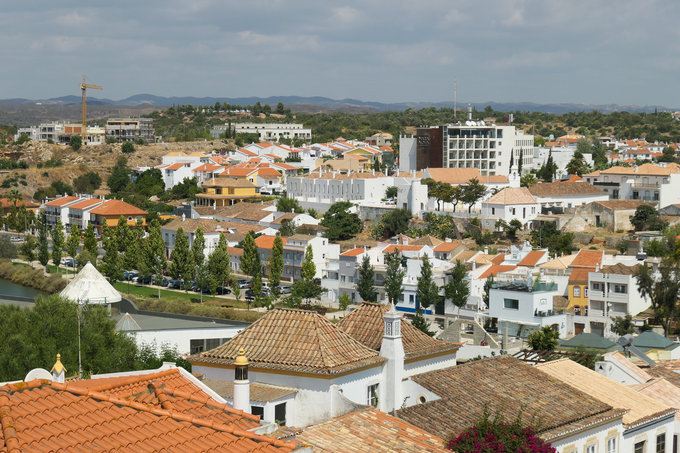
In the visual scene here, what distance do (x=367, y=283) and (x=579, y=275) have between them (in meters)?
10.5

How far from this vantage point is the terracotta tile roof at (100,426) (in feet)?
24.6

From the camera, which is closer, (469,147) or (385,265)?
(385,265)

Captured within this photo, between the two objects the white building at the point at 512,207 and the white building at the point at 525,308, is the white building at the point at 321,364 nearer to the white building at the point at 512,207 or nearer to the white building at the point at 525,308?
the white building at the point at 525,308

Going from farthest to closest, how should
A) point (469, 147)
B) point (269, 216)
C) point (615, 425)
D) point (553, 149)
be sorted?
point (553, 149), point (469, 147), point (269, 216), point (615, 425)

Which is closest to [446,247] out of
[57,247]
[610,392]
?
[57,247]

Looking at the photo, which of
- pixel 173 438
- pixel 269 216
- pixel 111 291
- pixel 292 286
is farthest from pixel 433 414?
pixel 269 216

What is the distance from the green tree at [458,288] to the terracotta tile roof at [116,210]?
115 ft

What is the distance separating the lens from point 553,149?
8962 centimetres

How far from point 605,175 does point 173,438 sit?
66.0 metres

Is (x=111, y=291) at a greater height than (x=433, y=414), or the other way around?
(x=433, y=414)

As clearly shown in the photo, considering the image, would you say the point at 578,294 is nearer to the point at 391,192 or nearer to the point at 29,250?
the point at 391,192

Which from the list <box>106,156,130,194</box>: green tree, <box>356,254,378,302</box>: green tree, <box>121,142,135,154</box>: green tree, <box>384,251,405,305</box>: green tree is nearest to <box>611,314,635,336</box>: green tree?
<box>384,251,405,305</box>: green tree

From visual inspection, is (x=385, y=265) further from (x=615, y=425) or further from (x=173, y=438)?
(x=173, y=438)

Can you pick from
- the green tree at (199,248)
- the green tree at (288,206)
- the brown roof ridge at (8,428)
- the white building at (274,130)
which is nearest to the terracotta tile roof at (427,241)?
the green tree at (199,248)
